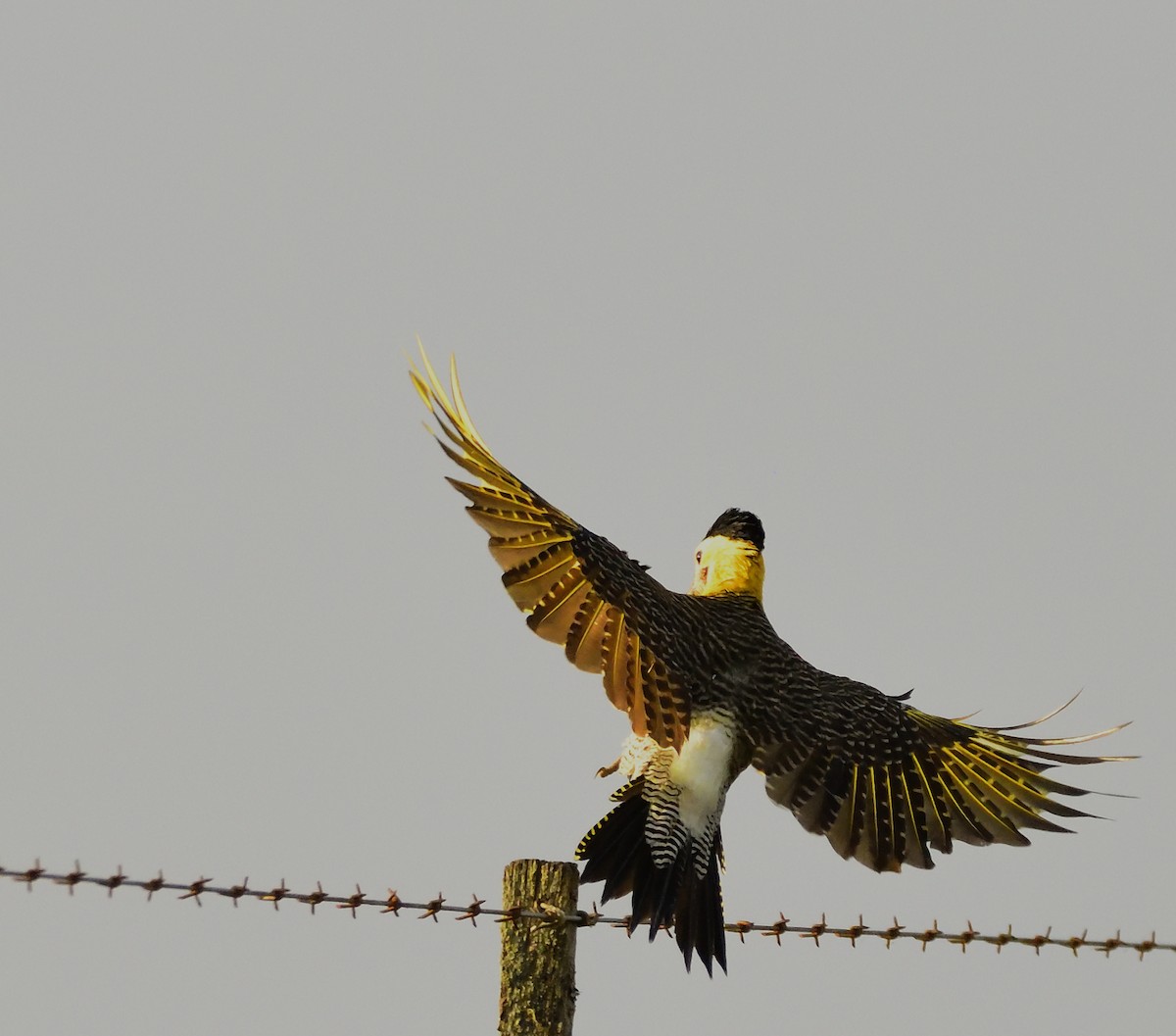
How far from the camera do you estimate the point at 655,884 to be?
6.83m

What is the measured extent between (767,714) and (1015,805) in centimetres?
158

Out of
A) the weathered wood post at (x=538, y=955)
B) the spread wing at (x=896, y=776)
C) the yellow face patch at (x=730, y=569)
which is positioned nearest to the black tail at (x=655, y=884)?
the spread wing at (x=896, y=776)

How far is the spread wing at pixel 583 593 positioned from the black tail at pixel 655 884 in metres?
0.43

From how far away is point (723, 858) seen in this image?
7.43m

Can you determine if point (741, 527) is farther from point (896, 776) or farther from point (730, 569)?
point (896, 776)

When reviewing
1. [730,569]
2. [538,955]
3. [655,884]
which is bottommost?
[538,955]

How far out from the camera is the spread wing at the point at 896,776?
7.84 meters

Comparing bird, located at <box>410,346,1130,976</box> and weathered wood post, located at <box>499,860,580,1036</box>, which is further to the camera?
bird, located at <box>410,346,1130,976</box>

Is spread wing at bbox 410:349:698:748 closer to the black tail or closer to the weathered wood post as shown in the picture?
the black tail

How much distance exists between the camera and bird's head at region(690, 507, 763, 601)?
350 inches

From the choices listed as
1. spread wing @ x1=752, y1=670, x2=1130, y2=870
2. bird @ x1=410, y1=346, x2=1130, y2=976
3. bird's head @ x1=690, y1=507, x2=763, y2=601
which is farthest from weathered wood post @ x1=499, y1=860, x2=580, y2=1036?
bird's head @ x1=690, y1=507, x2=763, y2=601

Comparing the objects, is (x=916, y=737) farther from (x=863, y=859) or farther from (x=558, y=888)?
(x=558, y=888)

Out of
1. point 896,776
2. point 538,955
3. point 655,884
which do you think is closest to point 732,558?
point 896,776

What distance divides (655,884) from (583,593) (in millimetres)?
1287
